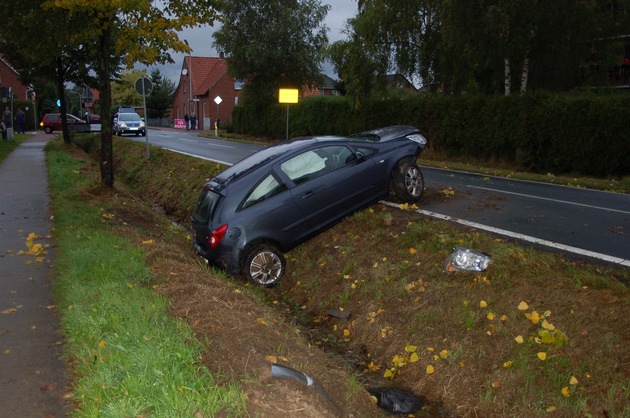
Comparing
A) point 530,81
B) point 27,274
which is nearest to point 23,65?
point 530,81

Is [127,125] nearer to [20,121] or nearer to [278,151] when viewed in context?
[20,121]

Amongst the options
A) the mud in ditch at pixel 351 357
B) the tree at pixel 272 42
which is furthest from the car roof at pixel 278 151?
the tree at pixel 272 42

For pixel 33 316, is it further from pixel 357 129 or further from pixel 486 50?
pixel 357 129

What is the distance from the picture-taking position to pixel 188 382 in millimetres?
4117

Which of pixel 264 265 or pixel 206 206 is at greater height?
pixel 206 206

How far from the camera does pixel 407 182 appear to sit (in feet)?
32.7

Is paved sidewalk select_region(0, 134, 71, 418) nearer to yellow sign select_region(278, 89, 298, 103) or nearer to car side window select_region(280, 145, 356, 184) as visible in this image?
car side window select_region(280, 145, 356, 184)

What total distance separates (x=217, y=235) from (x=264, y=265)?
30.5 inches

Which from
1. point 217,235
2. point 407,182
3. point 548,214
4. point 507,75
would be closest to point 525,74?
point 507,75

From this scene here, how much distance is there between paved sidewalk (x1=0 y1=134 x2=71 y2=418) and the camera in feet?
14.2

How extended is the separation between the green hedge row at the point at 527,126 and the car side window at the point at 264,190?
43.8 feet

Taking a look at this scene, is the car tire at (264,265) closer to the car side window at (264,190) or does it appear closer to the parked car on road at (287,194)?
the parked car on road at (287,194)

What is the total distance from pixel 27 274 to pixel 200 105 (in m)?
68.0

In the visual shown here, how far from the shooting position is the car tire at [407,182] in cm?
983
